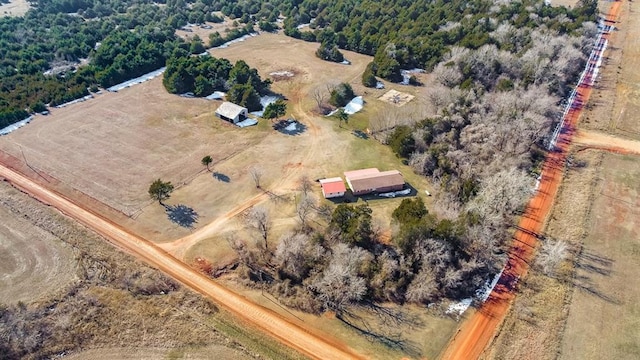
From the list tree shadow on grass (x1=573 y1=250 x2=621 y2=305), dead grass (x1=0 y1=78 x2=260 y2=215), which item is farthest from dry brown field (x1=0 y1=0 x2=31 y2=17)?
tree shadow on grass (x1=573 y1=250 x2=621 y2=305)

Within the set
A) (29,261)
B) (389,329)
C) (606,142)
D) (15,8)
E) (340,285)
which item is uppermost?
(15,8)

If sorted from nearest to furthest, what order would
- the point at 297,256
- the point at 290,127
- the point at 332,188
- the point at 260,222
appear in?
the point at 297,256, the point at 260,222, the point at 332,188, the point at 290,127

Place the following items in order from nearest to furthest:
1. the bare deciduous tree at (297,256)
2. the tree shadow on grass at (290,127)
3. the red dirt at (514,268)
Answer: the red dirt at (514,268), the bare deciduous tree at (297,256), the tree shadow on grass at (290,127)

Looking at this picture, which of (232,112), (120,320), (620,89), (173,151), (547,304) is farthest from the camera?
(620,89)

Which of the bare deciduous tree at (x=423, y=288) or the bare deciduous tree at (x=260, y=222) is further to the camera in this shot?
the bare deciduous tree at (x=260, y=222)

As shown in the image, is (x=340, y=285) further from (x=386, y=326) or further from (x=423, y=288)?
(x=423, y=288)

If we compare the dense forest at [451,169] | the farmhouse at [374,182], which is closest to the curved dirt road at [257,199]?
the dense forest at [451,169]

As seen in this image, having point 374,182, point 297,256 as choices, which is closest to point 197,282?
point 297,256

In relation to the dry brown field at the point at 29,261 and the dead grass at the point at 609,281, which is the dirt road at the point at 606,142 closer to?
the dead grass at the point at 609,281
